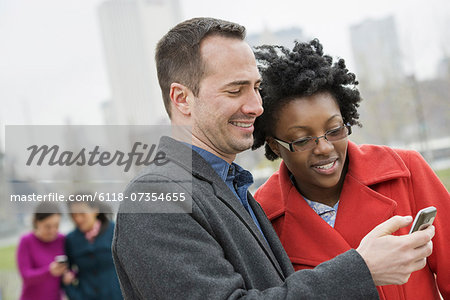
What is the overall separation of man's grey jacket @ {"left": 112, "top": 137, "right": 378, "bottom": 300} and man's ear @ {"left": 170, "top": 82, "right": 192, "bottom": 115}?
12.0 inches

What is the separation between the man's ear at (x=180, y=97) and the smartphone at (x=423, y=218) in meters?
0.89

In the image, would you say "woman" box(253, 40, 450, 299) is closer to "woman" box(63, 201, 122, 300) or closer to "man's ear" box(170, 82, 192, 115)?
"man's ear" box(170, 82, 192, 115)

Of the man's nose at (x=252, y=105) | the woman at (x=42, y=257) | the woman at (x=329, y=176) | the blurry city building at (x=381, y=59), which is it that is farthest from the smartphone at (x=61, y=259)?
the blurry city building at (x=381, y=59)

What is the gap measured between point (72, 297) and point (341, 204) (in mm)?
3157

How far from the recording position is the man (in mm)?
1369

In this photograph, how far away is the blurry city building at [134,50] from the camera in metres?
66.8

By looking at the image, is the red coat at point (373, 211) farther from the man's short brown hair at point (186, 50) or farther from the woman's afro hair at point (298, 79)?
the man's short brown hair at point (186, 50)

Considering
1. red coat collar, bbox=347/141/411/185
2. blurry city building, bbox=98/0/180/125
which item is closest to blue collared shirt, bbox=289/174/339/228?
red coat collar, bbox=347/141/411/185

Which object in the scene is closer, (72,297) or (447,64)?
(72,297)

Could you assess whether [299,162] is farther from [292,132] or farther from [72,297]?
[72,297]

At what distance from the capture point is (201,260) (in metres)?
1.37

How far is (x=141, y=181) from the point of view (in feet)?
5.08

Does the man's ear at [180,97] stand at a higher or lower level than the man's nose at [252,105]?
higher

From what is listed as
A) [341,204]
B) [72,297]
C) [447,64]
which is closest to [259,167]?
[447,64]
